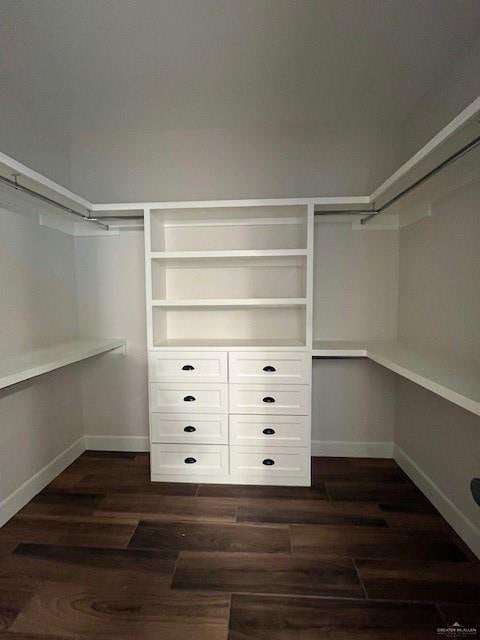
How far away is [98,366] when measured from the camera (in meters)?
2.57

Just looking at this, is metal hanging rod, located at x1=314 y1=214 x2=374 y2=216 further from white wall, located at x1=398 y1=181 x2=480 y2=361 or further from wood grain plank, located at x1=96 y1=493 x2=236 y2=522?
wood grain plank, located at x1=96 y1=493 x2=236 y2=522

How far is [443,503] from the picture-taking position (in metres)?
1.81

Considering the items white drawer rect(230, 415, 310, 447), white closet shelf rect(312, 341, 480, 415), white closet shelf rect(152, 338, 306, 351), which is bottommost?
white drawer rect(230, 415, 310, 447)

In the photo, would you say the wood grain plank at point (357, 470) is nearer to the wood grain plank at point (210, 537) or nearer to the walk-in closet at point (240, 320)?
the walk-in closet at point (240, 320)

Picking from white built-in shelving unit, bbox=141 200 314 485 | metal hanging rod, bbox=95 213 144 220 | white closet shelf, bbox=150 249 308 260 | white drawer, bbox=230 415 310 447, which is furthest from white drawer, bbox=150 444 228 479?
metal hanging rod, bbox=95 213 144 220

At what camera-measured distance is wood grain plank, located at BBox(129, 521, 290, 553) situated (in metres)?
1.61

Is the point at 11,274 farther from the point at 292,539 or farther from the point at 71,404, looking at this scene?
the point at 292,539

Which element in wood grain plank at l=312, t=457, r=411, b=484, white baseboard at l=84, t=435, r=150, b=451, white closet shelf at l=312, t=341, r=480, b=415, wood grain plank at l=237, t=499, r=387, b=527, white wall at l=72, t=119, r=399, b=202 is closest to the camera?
white closet shelf at l=312, t=341, r=480, b=415

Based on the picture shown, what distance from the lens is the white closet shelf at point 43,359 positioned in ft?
4.70

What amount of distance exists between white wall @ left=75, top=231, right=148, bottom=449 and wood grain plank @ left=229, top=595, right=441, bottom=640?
1.55 metres

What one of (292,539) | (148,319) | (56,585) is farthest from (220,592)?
(148,319)

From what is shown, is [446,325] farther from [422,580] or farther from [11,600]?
[11,600]

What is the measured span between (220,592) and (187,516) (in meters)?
0.51

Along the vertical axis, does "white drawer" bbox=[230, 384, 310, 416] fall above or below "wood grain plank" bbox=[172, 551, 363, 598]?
above
